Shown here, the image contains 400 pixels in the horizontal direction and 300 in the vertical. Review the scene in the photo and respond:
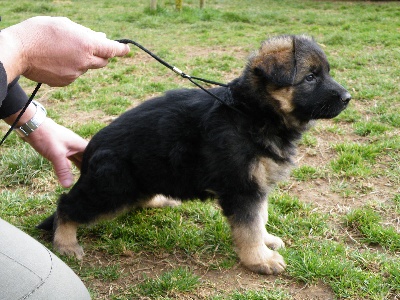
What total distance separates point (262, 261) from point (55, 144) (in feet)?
5.34

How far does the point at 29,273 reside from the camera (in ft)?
7.02

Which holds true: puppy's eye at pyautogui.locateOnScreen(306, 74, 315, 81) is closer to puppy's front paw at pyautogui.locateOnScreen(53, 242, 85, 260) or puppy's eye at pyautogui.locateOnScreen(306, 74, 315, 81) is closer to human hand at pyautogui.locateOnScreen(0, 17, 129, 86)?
human hand at pyautogui.locateOnScreen(0, 17, 129, 86)

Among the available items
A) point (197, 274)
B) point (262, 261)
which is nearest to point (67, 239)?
point (197, 274)

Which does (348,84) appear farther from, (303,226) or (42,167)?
(42,167)

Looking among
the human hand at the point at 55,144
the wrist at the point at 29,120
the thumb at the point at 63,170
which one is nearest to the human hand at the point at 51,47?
the wrist at the point at 29,120

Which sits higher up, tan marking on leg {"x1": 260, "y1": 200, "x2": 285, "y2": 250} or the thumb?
the thumb

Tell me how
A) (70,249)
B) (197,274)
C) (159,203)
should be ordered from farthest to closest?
(159,203)
(70,249)
(197,274)

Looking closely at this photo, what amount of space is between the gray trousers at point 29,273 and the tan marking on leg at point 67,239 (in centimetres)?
102

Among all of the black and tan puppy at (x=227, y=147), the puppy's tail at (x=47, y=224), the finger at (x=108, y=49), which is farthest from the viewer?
the puppy's tail at (x=47, y=224)

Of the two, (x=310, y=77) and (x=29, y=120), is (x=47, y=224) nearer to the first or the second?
(x=29, y=120)

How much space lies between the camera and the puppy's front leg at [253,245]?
3.07 m

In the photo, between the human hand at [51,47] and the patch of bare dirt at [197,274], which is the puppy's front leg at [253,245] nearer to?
the patch of bare dirt at [197,274]

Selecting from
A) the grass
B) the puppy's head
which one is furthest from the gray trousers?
the puppy's head

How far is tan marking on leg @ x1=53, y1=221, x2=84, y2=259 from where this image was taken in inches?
Result: 132
